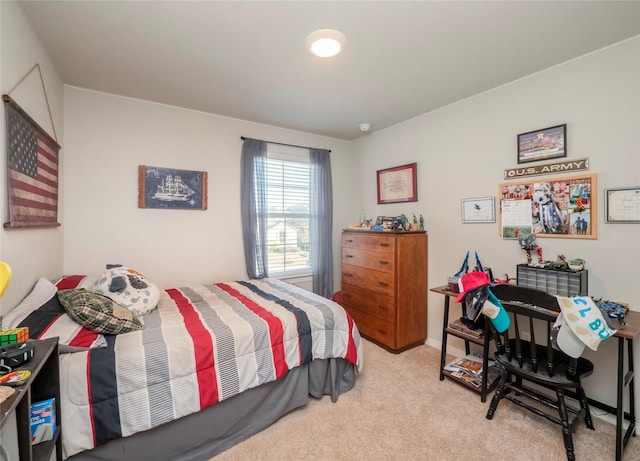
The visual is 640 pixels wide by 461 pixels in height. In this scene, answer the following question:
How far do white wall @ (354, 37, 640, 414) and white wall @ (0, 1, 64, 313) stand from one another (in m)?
3.08

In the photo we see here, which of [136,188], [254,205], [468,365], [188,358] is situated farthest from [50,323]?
[468,365]

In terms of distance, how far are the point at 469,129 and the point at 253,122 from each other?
2243 millimetres

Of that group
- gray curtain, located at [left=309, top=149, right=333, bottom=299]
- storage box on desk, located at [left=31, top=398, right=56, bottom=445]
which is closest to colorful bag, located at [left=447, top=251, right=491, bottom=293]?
gray curtain, located at [left=309, top=149, right=333, bottom=299]

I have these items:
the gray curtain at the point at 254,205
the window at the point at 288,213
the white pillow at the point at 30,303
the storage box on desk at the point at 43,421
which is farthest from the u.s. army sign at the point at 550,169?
the white pillow at the point at 30,303

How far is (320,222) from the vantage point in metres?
3.70

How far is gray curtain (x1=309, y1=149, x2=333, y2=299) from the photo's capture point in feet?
12.1

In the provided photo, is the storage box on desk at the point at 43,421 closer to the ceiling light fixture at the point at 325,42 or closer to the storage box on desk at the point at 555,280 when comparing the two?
the ceiling light fixture at the point at 325,42

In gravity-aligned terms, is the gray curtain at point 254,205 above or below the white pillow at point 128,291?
above

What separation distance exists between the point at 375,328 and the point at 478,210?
5.05ft

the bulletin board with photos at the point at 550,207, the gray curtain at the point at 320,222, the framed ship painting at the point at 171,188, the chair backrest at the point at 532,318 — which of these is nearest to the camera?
the chair backrest at the point at 532,318

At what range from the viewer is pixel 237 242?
323cm

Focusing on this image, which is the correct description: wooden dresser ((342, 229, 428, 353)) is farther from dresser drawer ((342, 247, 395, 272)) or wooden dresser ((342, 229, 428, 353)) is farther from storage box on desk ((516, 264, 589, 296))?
storage box on desk ((516, 264, 589, 296))

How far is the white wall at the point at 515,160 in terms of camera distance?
1.84 metres

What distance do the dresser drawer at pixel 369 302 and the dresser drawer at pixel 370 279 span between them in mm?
51
